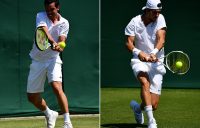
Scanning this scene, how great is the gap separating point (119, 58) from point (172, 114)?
4018 mm

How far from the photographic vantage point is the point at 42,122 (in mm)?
6891

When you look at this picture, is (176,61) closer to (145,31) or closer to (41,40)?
(145,31)

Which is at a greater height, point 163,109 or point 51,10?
point 51,10

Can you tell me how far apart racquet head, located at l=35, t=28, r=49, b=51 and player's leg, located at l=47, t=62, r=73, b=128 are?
0.21m

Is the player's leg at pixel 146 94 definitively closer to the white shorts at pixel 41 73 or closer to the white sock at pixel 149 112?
the white sock at pixel 149 112

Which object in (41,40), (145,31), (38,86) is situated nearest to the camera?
(41,40)

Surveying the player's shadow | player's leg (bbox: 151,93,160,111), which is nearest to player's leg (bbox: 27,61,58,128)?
the player's shadow

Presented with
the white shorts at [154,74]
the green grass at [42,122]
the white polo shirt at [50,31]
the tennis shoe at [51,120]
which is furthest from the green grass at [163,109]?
the white polo shirt at [50,31]

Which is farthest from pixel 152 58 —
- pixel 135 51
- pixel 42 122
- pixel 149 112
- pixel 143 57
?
pixel 42 122

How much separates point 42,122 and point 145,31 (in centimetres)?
198

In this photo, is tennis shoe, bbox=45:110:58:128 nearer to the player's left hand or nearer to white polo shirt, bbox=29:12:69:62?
white polo shirt, bbox=29:12:69:62

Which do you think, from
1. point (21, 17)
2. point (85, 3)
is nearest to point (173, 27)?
point (85, 3)

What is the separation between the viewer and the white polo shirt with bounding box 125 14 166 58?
231 inches

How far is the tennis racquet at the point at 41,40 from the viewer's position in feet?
18.0
